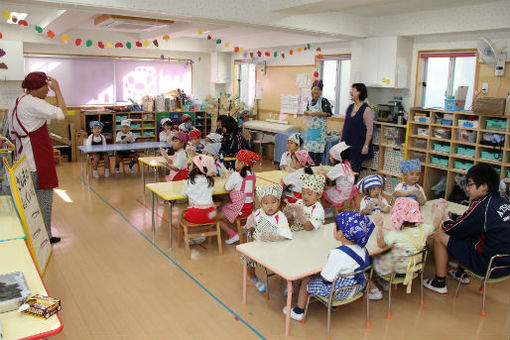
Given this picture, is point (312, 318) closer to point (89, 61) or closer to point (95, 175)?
point (95, 175)

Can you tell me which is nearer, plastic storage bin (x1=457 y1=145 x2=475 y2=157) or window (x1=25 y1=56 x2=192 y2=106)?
plastic storage bin (x1=457 y1=145 x2=475 y2=157)

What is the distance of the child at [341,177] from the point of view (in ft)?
17.1

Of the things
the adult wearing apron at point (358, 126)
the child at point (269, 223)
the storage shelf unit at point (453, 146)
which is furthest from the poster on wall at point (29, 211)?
the storage shelf unit at point (453, 146)

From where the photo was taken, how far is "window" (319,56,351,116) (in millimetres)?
8672

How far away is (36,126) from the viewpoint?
14.3 ft

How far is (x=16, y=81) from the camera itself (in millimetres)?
9297

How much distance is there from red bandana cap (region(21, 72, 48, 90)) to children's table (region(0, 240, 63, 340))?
2.28 meters

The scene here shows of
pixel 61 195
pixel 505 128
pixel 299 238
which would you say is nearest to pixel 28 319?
pixel 299 238

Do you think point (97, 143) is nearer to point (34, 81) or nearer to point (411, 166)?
point (34, 81)

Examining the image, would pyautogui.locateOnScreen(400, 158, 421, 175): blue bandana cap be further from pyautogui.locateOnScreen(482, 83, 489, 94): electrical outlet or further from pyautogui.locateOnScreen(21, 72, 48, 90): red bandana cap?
pyautogui.locateOnScreen(21, 72, 48, 90): red bandana cap

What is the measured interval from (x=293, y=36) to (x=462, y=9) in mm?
3704

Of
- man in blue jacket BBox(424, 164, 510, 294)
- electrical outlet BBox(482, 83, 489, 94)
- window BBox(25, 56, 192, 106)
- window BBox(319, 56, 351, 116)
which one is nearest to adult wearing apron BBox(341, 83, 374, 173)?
electrical outlet BBox(482, 83, 489, 94)

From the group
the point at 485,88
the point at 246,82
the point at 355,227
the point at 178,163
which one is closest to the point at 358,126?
the point at 485,88

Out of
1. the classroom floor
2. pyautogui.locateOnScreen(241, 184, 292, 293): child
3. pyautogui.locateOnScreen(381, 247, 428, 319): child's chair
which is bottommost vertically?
the classroom floor
